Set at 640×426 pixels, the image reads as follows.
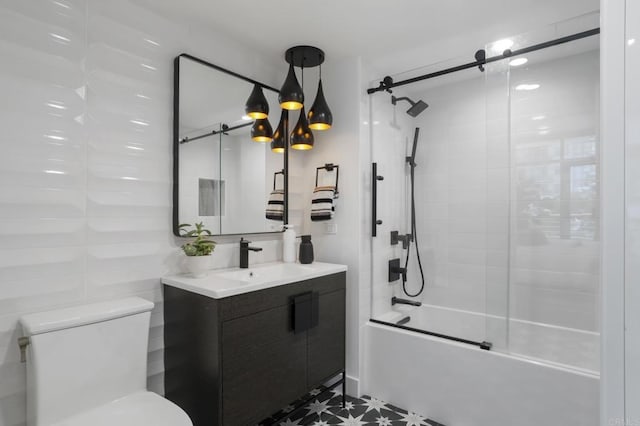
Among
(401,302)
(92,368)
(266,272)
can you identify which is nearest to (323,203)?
(266,272)

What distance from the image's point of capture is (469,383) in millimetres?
2092

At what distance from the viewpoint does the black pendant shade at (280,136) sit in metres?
2.59

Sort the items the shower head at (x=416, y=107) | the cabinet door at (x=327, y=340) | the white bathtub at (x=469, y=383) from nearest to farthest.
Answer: the white bathtub at (x=469, y=383), the cabinet door at (x=327, y=340), the shower head at (x=416, y=107)

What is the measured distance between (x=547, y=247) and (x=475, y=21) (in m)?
1.56

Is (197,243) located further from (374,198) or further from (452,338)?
(452,338)

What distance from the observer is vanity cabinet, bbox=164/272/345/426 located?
65.0 inches

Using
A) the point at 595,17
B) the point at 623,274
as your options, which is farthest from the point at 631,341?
the point at 595,17

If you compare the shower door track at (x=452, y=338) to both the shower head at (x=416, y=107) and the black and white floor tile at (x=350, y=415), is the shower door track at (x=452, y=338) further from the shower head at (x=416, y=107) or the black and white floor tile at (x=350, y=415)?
the shower head at (x=416, y=107)

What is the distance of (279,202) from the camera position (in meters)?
2.62

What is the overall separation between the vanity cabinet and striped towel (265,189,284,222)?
651 millimetres

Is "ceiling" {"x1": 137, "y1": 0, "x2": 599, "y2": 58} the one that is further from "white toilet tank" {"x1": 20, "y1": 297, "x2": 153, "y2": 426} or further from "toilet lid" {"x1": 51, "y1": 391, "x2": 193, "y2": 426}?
"toilet lid" {"x1": 51, "y1": 391, "x2": 193, "y2": 426}

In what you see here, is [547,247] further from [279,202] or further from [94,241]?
[94,241]

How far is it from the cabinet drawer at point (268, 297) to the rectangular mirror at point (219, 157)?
59 centimetres

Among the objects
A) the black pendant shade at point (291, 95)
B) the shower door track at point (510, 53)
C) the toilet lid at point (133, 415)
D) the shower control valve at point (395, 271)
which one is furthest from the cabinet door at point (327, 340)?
the shower door track at point (510, 53)
